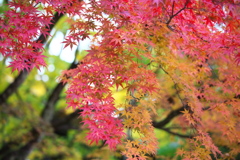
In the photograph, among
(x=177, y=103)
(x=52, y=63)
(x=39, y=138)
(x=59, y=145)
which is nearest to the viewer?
(x=177, y=103)

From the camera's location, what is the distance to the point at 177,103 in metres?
4.77

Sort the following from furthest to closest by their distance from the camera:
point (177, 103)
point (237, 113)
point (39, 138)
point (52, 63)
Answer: point (52, 63)
point (39, 138)
point (177, 103)
point (237, 113)

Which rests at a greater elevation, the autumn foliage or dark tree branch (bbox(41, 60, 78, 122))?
the autumn foliage

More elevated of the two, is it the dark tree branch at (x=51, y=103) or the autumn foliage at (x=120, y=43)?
the autumn foliage at (x=120, y=43)

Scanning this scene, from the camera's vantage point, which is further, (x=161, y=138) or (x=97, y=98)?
(x=161, y=138)

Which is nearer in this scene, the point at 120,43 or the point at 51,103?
the point at 120,43

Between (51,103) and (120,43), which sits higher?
(120,43)

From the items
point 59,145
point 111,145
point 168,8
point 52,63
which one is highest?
point 168,8

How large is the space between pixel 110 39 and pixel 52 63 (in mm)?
4954

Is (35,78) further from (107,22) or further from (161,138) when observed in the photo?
(107,22)

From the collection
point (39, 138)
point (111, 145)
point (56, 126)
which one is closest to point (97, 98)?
point (111, 145)

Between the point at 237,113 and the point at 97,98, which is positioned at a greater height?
the point at 97,98

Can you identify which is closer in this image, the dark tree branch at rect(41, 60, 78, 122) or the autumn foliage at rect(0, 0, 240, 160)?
the autumn foliage at rect(0, 0, 240, 160)

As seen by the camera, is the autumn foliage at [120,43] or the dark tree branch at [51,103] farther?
the dark tree branch at [51,103]
